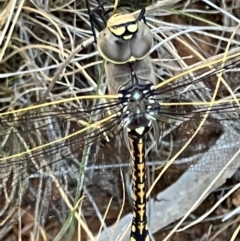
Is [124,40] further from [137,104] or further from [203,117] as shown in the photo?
[203,117]

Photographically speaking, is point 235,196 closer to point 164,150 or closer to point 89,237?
point 164,150

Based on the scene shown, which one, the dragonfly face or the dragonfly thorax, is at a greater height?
the dragonfly face

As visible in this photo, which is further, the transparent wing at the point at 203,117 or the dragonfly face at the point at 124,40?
the transparent wing at the point at 203,117

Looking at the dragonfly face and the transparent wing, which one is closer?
→ the dragonfly face

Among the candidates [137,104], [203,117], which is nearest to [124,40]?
[137,104]

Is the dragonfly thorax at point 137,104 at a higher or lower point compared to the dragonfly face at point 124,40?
lower

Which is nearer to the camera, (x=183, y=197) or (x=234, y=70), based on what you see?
(x=234, y=70)

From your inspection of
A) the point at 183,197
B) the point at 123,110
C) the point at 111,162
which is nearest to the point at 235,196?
the point at 183,197

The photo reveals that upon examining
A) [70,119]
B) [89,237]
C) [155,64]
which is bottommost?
[89,237]
